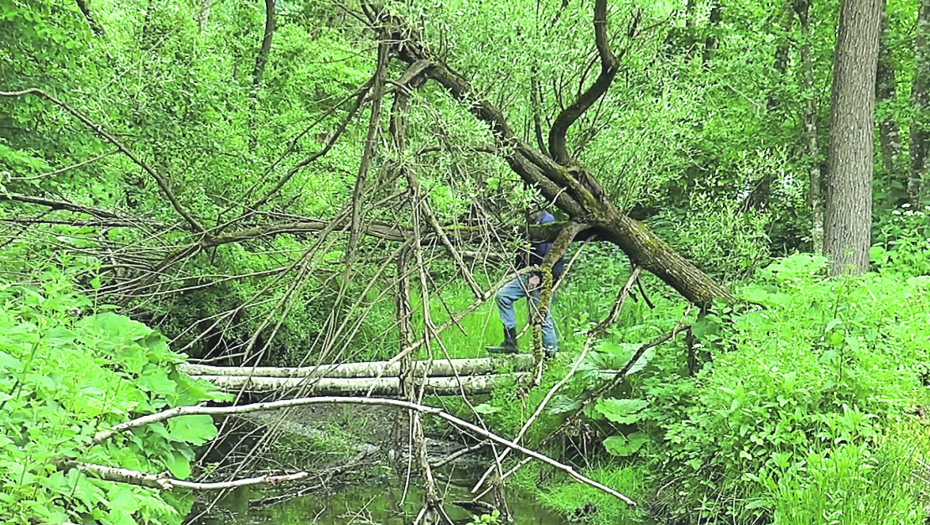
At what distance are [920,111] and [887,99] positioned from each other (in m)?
0.93

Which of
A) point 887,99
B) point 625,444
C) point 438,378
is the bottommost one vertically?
point 438,378

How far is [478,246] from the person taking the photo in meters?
4.48

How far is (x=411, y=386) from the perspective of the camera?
11.3 feet

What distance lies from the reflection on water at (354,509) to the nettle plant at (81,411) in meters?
1.43

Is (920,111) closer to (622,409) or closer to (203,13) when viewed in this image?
(622,409)

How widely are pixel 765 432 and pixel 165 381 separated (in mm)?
2800

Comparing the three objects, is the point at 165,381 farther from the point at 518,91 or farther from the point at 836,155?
the point at 836,155

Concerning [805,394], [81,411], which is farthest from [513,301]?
[81,411]

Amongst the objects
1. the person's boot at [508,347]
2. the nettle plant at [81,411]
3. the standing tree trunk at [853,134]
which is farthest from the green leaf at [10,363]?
the standing tree trunk at [853,134]

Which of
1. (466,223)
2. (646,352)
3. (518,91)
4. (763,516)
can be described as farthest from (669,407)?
(518,91)

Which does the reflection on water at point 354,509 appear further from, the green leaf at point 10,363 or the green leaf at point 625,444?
the green leaf at point 10,363

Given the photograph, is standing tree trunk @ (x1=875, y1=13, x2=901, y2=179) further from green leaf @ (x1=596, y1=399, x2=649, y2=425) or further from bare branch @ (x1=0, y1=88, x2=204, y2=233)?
bare branch @ (x1=0, y1=88, x2=204, y2=233)

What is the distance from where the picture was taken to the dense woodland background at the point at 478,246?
3293 millimetres

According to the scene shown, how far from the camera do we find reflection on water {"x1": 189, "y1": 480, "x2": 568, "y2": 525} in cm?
501
